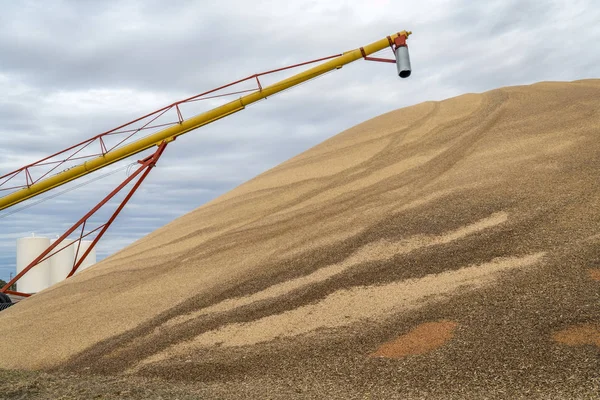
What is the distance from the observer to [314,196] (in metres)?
11.6

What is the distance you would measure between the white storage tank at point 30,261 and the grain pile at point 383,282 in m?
8.86

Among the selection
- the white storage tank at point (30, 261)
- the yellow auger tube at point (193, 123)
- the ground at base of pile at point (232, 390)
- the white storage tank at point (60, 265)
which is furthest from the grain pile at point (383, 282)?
the white storage tank at point (60, 265)

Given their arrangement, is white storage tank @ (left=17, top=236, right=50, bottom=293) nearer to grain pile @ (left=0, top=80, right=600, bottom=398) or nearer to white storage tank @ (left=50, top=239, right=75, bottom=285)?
white storage tank @ (left=50, top=239, right=75, bottom=285)

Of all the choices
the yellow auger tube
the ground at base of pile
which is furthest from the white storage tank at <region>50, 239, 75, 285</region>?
the ground at base of pile

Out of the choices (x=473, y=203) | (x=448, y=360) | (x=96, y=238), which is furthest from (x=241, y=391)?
(x=96, y=238)

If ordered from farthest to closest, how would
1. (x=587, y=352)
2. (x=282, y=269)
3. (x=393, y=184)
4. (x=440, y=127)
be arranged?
(x=440, y=127), (x=393, y=184), (x=282, y=269), (x=587, y=352)

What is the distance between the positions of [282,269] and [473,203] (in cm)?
333

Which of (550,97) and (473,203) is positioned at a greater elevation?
(550,97)

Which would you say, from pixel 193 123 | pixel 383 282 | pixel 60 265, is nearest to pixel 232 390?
pixel 383 282

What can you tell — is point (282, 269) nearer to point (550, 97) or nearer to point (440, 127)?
point (440, 127)

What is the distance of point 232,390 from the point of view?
5.52m

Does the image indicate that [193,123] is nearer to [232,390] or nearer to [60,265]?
[232,390]

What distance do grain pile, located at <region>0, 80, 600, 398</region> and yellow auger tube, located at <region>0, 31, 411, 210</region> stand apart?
211 cm

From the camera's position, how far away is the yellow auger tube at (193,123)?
13.2 m
